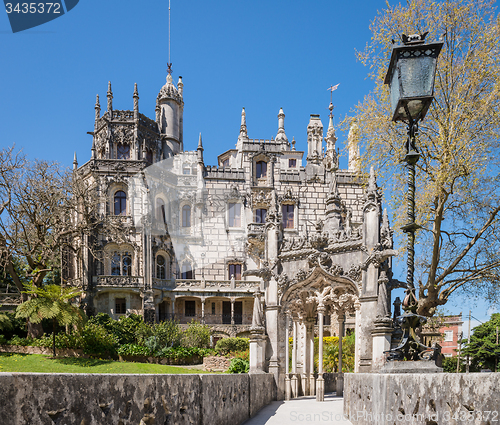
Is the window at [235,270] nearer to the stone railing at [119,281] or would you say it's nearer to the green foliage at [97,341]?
the stone railing at [119,281]

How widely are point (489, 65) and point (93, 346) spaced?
2397 cm

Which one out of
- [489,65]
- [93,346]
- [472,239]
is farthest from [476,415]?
[93,346]

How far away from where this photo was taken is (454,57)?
16.2 m

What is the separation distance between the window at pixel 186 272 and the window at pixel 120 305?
5212mm

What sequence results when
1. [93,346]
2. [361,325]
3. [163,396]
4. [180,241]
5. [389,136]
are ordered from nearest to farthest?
[163,396]
[361,325]
[389,136]
[93,346]
[180,241]

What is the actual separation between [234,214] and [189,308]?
8809mm

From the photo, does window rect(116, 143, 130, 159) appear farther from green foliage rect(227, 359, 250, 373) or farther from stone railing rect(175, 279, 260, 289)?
green foliage rect(227, 359, 250, 373)

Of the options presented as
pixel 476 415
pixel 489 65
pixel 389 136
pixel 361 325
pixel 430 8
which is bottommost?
pixel 361 325

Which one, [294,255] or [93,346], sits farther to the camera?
[93,346]

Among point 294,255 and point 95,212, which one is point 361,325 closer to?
point 294,255

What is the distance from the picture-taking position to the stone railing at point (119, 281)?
3659 centimetres

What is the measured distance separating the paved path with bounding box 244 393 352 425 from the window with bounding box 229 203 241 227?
85.1ft

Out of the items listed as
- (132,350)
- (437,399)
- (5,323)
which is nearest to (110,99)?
(5,323)

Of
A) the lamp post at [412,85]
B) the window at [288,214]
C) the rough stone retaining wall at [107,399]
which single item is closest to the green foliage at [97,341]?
the window at [288,214]
